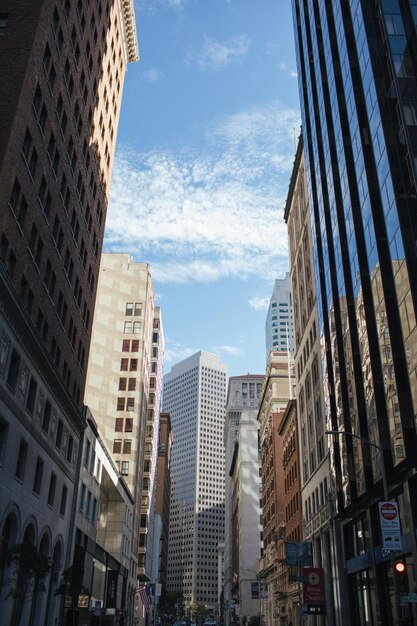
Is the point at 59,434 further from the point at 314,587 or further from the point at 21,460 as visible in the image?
the point at 314,587

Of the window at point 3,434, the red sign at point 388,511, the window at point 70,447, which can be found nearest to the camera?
the red sign at point 388,511

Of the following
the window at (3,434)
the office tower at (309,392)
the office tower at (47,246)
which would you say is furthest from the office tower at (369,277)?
the office tower at (47,246)

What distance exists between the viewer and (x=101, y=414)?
306ft

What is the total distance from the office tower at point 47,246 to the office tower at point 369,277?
1946cm

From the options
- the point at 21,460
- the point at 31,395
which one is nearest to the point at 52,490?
the point at 21,460

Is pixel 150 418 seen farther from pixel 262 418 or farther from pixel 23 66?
pixel 23 66

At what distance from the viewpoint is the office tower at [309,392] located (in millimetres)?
56750

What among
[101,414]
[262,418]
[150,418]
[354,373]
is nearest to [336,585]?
[354,373]

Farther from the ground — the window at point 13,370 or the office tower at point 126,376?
the office tower at point 126,376

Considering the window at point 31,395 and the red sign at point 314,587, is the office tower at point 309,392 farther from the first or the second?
the window at point 31,395

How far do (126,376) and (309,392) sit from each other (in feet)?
122

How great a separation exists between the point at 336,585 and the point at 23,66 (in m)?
45.7

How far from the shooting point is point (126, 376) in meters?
96.9

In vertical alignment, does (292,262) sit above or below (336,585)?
above
